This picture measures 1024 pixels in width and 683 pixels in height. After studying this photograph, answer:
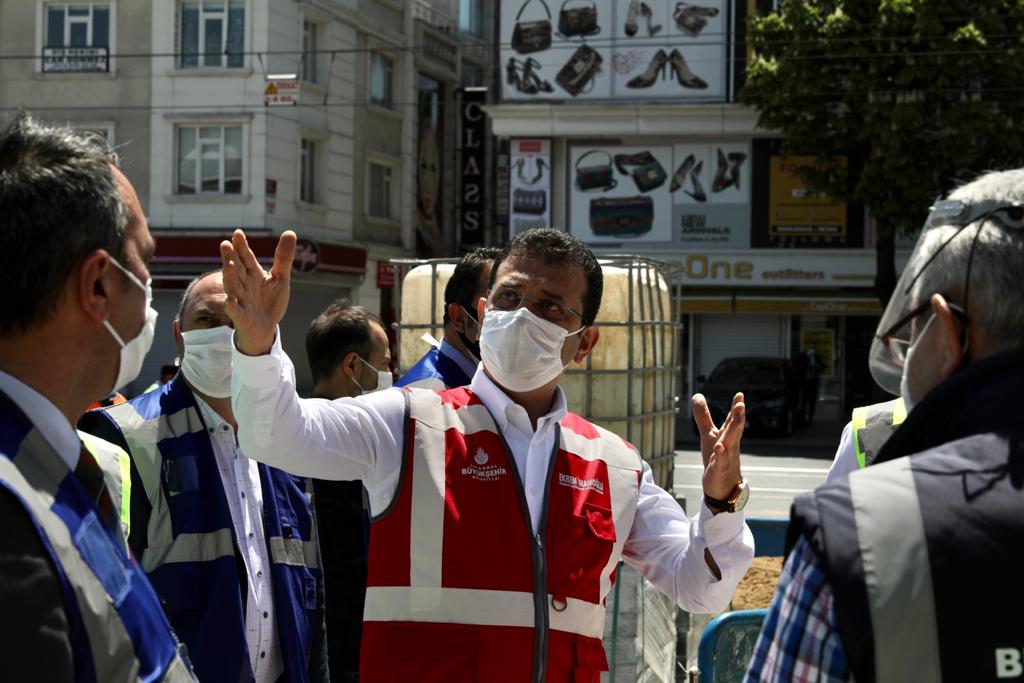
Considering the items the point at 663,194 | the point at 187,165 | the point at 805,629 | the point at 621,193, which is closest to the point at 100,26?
the point at 187,165

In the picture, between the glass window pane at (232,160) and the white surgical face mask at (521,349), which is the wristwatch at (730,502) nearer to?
the white surgical face mask at (521,349)

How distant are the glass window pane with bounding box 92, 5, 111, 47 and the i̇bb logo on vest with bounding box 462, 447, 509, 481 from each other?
29346mm

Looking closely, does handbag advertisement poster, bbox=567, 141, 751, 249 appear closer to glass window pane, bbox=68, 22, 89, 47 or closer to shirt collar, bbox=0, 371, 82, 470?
glass window pane, bbox=68, 22, 89, 47

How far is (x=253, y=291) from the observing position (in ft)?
9.00

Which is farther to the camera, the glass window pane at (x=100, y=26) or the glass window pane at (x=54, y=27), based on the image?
the glass window pane at (x=54, y=27)

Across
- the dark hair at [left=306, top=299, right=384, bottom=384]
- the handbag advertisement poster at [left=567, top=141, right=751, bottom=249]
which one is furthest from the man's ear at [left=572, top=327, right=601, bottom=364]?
the handbag advertisement poster at [left=567, top=141, right=751, bottom=249]

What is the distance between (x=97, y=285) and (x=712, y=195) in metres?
28.7

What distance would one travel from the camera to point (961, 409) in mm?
1887

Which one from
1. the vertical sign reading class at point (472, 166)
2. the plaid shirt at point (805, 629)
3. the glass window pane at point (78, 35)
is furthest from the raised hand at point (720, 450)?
the vertical sign reading class at point (472, 166)

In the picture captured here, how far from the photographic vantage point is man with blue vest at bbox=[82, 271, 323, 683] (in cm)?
349

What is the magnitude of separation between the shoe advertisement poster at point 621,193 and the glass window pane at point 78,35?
12531 mm

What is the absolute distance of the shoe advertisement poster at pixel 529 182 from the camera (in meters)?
30.5

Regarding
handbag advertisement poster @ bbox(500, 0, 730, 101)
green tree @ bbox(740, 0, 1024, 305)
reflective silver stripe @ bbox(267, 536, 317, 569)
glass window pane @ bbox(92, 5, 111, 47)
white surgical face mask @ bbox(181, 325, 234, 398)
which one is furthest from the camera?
handbag advertisement poster @ bbox(500, 0, 730, 101)

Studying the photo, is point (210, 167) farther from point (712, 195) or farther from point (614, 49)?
point (712, 195)
